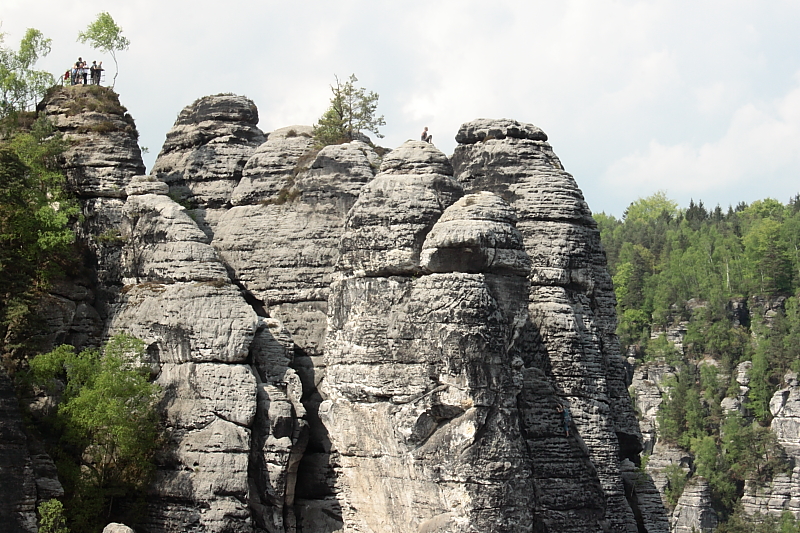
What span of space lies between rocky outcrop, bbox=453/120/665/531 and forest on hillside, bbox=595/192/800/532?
198 feet

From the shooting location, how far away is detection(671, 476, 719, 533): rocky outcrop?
10488cm

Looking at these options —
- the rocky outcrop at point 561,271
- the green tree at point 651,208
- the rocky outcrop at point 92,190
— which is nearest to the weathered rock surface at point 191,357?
the rocky outcrop at point 92,190

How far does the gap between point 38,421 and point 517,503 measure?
1415 cm

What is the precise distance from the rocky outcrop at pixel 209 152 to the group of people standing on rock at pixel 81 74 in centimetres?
330

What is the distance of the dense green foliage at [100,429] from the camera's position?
36219 millimetres

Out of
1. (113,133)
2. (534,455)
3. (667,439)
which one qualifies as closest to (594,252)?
(534,455)

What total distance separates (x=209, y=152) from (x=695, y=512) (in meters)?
71.4

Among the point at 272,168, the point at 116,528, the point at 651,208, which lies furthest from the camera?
the point at 651,208

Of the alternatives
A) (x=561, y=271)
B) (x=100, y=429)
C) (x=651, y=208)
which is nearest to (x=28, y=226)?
(x=100, y=429)

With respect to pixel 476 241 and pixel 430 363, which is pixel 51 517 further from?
pixel 476 241

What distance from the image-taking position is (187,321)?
38.4m

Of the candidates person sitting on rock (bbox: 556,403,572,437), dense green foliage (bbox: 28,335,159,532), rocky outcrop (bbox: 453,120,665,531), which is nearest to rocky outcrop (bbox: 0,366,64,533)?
dense green foliage (bbox: 28,335,159,532)

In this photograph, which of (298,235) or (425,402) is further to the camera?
(298,235)

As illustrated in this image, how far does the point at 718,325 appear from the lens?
132 m
